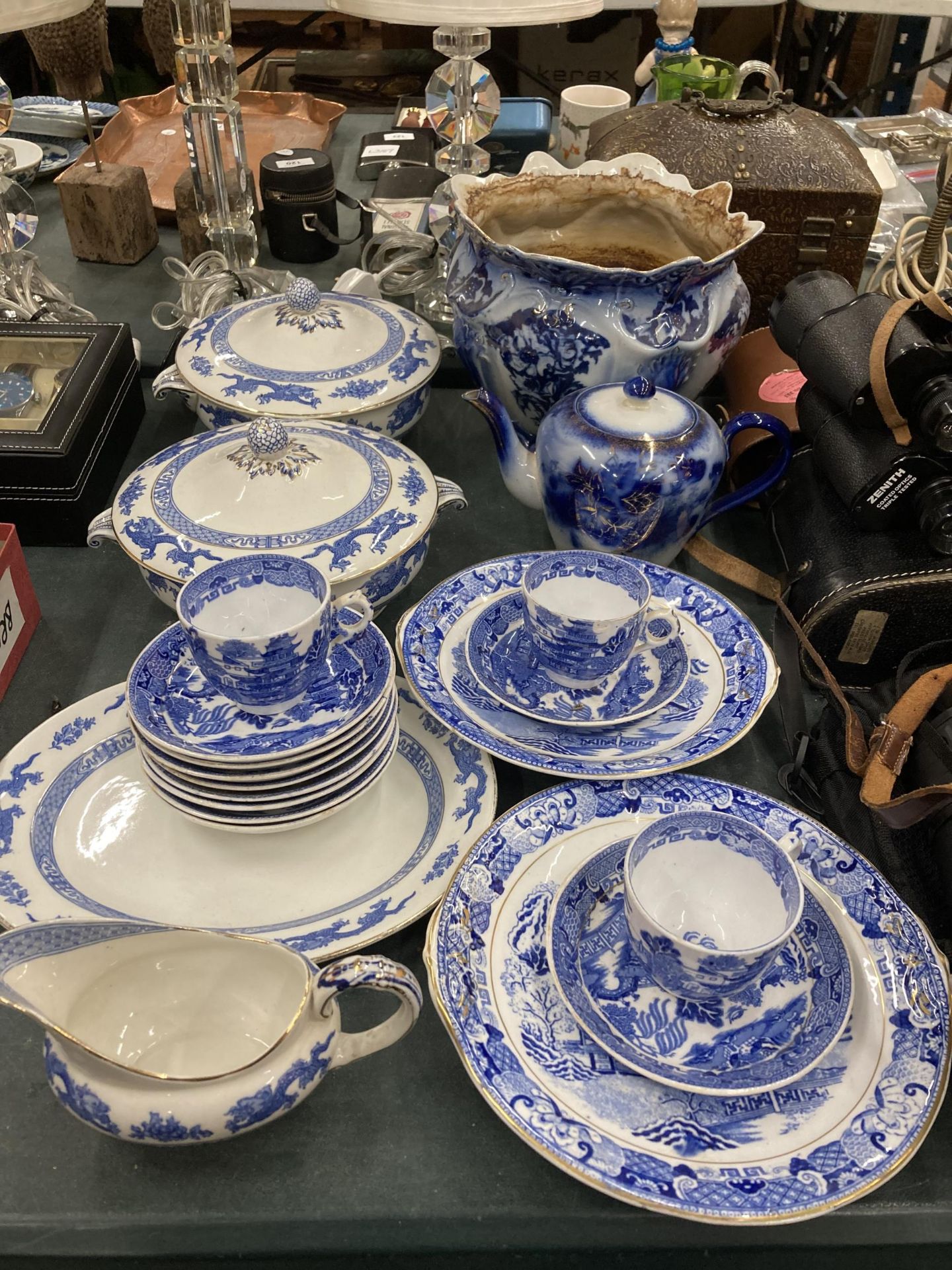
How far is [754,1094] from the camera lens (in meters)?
0.54

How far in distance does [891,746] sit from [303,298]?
0.73 metres

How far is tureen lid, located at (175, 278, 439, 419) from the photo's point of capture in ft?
3.26

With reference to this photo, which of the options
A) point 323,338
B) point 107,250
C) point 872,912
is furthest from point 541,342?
point 107,250

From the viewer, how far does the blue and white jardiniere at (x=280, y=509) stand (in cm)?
82

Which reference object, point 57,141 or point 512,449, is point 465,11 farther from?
point 57,141

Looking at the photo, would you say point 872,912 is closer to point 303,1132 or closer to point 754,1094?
point 754,1094

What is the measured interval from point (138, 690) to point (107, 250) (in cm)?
111

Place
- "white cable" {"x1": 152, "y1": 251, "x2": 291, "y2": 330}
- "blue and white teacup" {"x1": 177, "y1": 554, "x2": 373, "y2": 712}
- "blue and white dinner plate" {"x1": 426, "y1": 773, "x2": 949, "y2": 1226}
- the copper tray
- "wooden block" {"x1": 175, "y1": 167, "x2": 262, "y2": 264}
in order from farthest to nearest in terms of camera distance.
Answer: the copper tray < "wooden block" {"x1": 175, "y1": 167, "x2": 262, "y2": 264} < "white cable" {"x1": 152, "y1": 251, "x2": 291, "y2": 330} < "blue and white teacup" {"x1": 177, "y1": 554, "x2": 373, "y2": 712} < "blue and white dinner plate" {"x1": 426, "y1": 773, "x2": 949, "y2": 1226}

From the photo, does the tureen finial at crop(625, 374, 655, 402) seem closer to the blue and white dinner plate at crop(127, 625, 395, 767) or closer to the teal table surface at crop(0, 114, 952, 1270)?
the blue and white dinner plate at crop(127, 625, 395, 767)

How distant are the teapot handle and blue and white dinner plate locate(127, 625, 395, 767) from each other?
0.39 meters

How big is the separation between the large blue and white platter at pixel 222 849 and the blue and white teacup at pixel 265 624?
0.35 ft

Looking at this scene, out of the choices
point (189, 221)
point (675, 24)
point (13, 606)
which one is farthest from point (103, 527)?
point (675, 24)

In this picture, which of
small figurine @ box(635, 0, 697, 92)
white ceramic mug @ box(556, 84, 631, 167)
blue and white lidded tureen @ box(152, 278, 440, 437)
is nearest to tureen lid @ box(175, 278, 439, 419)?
blue and white lidded tureen @ box(152, 278, 440, 437)

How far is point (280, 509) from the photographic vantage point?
0.85m
